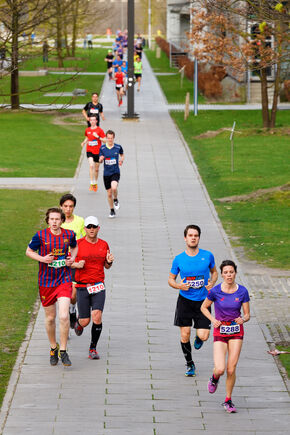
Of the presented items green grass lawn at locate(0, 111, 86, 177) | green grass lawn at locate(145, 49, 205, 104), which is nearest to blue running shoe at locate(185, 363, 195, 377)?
green grass lawn at locate(0, 111, 86, 177)

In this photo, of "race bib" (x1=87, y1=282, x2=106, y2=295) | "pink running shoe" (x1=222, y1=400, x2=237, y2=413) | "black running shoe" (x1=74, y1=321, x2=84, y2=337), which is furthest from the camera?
"black running shoe" (x1=74, y1=321, x2=84, y2=337)

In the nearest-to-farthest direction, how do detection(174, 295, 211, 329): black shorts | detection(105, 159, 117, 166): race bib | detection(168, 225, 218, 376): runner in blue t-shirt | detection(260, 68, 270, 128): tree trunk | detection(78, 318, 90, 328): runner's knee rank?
detection(168, 225, 218, 376): runner in blue t-shirt < detection(174, 295, 211, 329): black shorts < detection(78, 318, 90, 328): runner's knee < detection(105, 159, 117, 166): race bib < detection(260, 68, 270, 128): tree trunk

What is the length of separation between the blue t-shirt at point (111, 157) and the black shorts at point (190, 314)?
9304 mm

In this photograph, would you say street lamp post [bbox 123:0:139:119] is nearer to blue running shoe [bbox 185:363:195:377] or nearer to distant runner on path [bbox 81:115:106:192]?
distant runner on path [bbox 81:115:106:192]

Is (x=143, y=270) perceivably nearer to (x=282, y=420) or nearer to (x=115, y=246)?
(x=115, y=246)

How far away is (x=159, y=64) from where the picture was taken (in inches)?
3132

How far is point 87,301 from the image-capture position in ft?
36.1

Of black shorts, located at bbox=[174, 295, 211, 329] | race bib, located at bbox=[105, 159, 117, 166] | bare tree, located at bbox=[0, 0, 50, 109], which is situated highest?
bare tree, located at bbox=[0, 0, 50, 109]

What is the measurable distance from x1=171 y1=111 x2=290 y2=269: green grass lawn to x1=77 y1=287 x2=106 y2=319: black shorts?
5892 millimetres

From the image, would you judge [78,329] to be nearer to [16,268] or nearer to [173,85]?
[16,268]

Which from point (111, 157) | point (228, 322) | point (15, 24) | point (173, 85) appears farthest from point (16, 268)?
point (173, 85)

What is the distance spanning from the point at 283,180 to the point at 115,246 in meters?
8.68

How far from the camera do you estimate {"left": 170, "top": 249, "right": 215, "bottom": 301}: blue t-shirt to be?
1019 cm

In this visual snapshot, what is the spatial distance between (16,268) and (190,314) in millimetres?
6195
